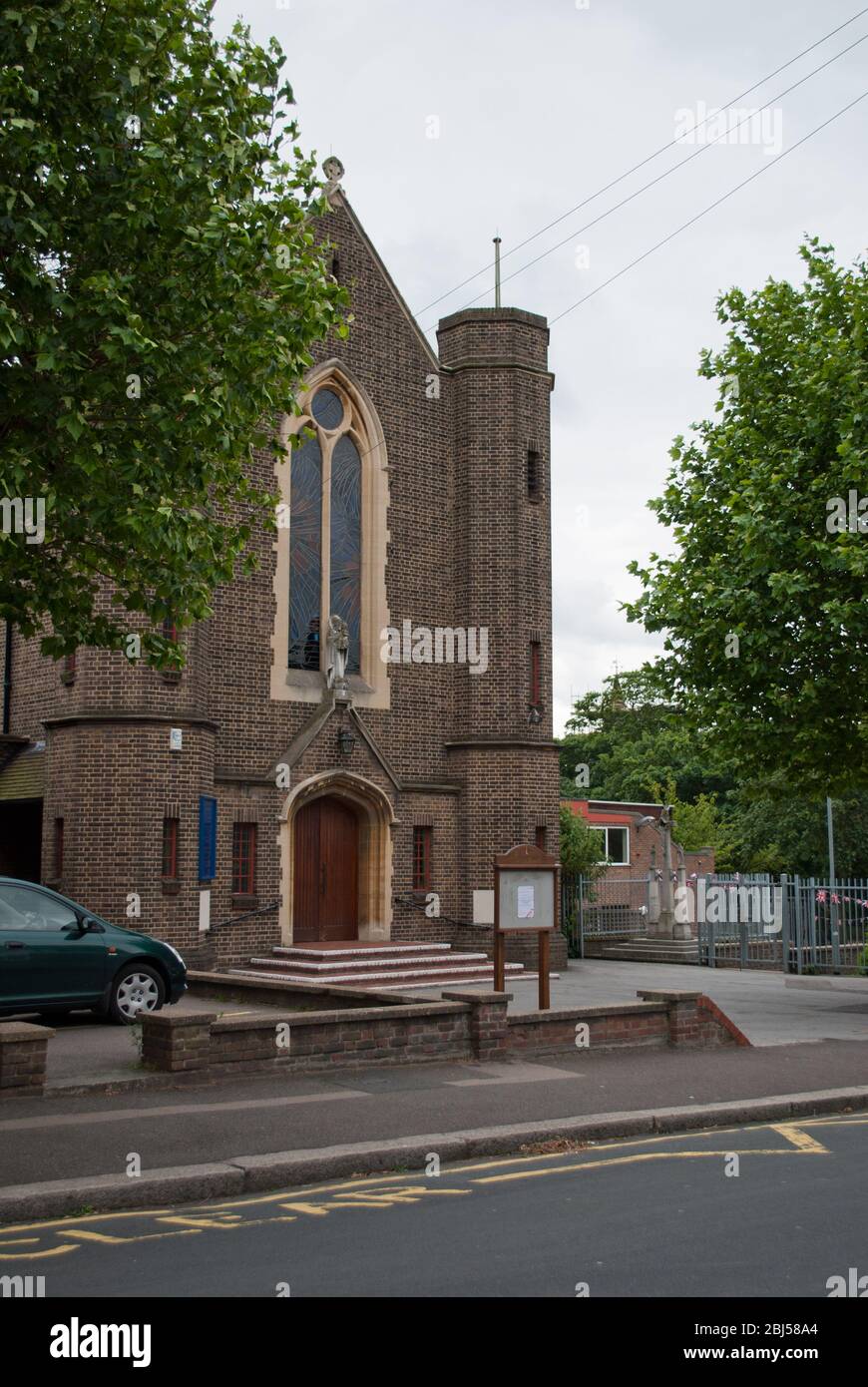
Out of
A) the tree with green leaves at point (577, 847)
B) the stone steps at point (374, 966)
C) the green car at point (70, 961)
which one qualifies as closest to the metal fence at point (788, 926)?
the tree with green leaves at point (577, 847)

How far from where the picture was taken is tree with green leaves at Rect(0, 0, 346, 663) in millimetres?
9992

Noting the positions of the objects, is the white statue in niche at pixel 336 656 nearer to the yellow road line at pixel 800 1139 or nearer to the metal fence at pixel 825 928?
the metal fence at pixel 825 928

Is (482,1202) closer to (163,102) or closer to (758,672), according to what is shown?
(163,102)

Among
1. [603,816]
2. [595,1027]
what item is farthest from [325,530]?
[603,816]

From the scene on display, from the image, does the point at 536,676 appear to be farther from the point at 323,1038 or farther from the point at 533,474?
the point at 323,1038

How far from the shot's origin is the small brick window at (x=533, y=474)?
2680 cm

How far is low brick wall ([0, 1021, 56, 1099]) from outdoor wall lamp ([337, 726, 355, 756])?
1374 cm

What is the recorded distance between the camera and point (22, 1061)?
34.4ft

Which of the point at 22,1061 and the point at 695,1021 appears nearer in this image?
the point at 22,1061

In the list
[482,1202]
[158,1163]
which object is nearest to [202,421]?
[158,1163]

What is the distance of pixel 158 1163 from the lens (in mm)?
8391

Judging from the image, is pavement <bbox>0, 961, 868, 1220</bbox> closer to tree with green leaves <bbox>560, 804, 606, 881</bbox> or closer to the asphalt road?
the asphalt road

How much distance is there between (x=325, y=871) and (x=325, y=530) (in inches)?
252

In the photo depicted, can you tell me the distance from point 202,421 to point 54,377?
1172 millimetres
